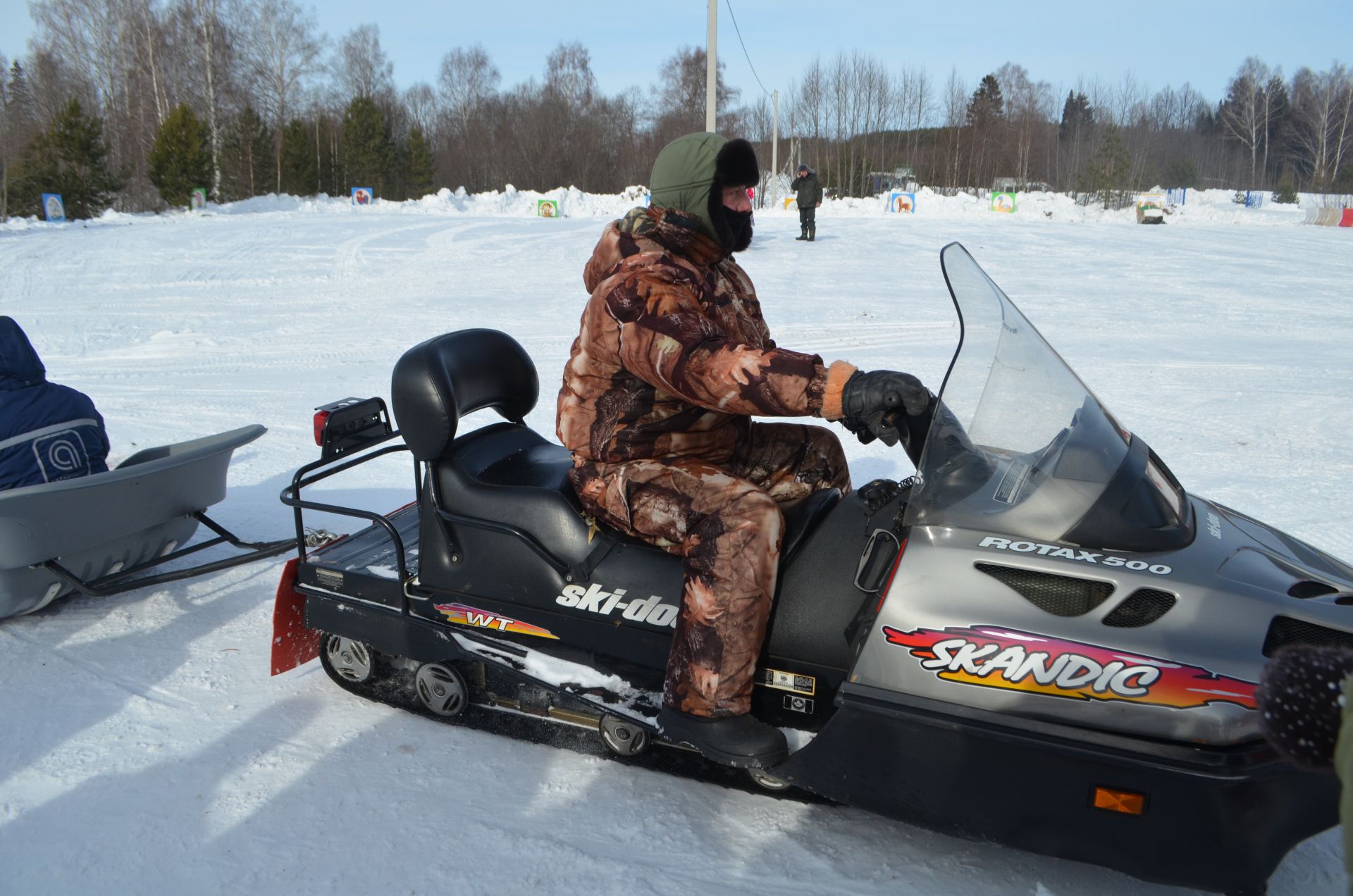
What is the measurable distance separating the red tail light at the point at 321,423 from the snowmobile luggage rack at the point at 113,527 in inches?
37.5

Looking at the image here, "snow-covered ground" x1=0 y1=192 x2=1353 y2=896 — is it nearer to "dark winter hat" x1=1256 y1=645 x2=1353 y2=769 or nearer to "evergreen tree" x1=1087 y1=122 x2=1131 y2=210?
"dark winter hat" x1=1256 y1=645 x2=1353 y2=769

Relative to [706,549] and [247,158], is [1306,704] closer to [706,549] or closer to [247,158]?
[706,549]

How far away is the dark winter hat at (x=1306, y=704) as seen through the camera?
3.59ft

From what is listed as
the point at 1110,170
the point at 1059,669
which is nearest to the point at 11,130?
the point at 1059,669

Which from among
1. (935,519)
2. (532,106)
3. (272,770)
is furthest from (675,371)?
(532,106)

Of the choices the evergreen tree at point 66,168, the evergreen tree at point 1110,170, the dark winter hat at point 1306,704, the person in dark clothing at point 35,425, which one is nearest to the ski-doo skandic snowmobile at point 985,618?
the dark winter hat at point 1306,704

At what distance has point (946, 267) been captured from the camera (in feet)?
7.45

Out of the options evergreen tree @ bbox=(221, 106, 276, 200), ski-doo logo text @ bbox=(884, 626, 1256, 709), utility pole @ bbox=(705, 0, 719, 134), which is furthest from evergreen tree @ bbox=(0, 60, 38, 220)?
ski-doo logo text @ bbox=(884, 626, 1256, 709)

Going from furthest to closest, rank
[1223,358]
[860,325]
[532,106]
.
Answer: [532,106], [860,325], [1223,358]

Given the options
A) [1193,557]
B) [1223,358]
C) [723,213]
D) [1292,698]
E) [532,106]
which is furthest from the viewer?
[532,106]

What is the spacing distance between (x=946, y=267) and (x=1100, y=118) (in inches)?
2177

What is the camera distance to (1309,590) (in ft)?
6.40

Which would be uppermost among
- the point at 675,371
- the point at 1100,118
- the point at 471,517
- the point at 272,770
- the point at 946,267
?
the point at 1100,118

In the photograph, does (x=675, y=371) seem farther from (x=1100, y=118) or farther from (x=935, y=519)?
(x=1100, y=118)
